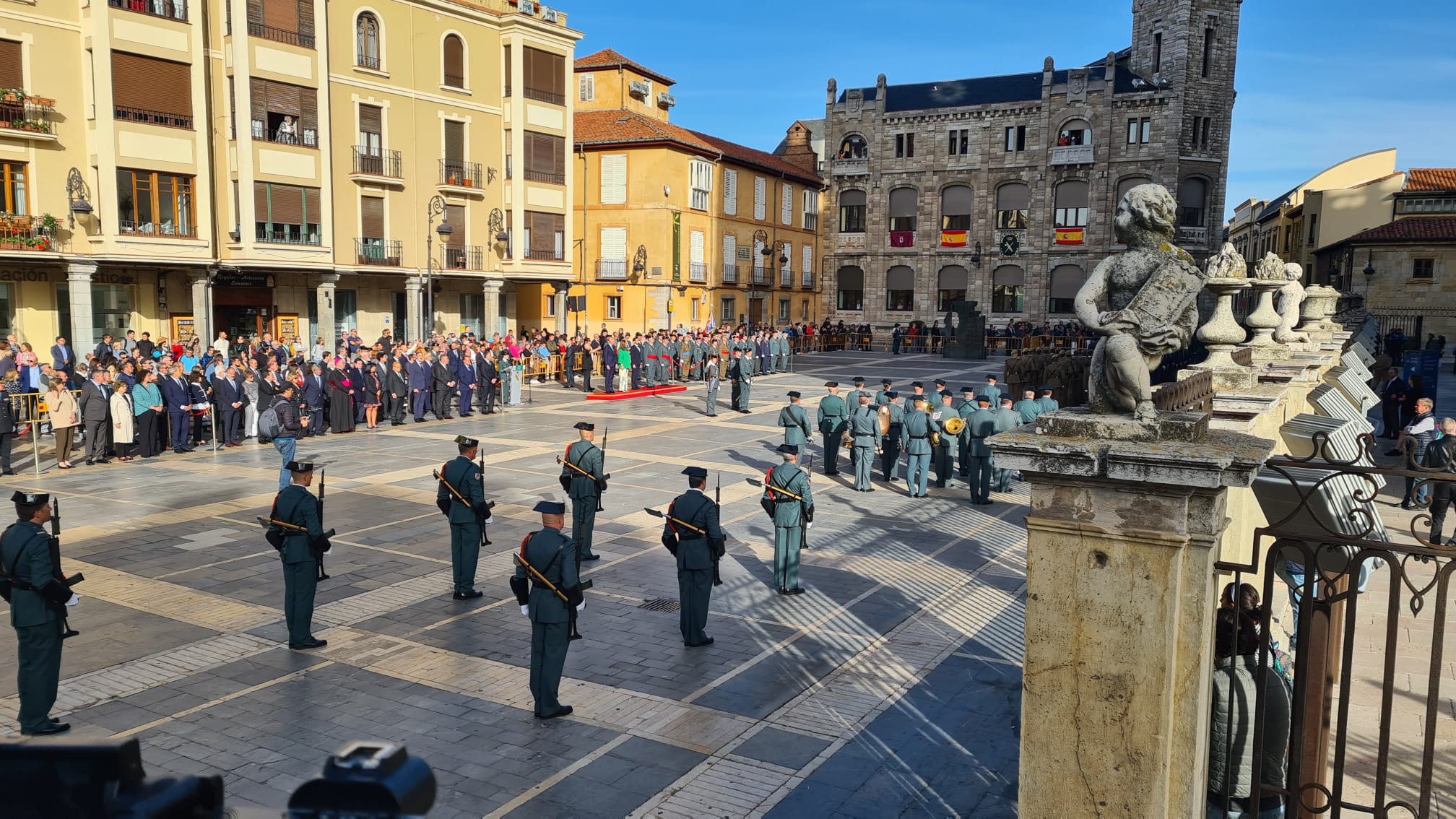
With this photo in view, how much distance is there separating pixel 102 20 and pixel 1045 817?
3068cm

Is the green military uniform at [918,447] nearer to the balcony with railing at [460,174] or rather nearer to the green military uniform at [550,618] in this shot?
the green military uniform at [550,618]

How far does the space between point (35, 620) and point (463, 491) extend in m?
4.05

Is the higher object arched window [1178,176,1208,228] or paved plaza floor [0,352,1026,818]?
arched window [1178,176,1208,228]

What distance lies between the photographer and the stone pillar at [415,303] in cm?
3498

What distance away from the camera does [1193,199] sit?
2157 inches

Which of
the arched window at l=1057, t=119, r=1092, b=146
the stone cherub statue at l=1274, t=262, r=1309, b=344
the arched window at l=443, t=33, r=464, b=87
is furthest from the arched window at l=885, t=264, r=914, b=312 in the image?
the stone cherub statue at l=1274, t=262, r=1309, b=344

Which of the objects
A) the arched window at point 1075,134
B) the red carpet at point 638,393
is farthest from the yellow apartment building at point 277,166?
the arched window at point 1075,134

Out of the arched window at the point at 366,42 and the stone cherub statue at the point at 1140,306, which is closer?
the stone cherub statue at the point at 1140,306

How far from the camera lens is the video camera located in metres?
1.51

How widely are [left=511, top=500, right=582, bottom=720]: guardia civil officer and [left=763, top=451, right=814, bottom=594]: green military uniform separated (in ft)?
11.7

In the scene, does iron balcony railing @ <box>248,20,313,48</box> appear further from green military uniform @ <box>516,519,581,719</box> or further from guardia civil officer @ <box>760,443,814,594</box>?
green military uniform @ <box>516,519,581,719</box>

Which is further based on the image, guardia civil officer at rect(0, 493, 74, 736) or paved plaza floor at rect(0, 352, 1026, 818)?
guardia civil officer at rect(0, 493, 74, 736)

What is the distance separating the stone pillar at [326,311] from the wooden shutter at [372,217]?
1.86 metres

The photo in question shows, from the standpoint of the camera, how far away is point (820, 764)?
7.18 m
